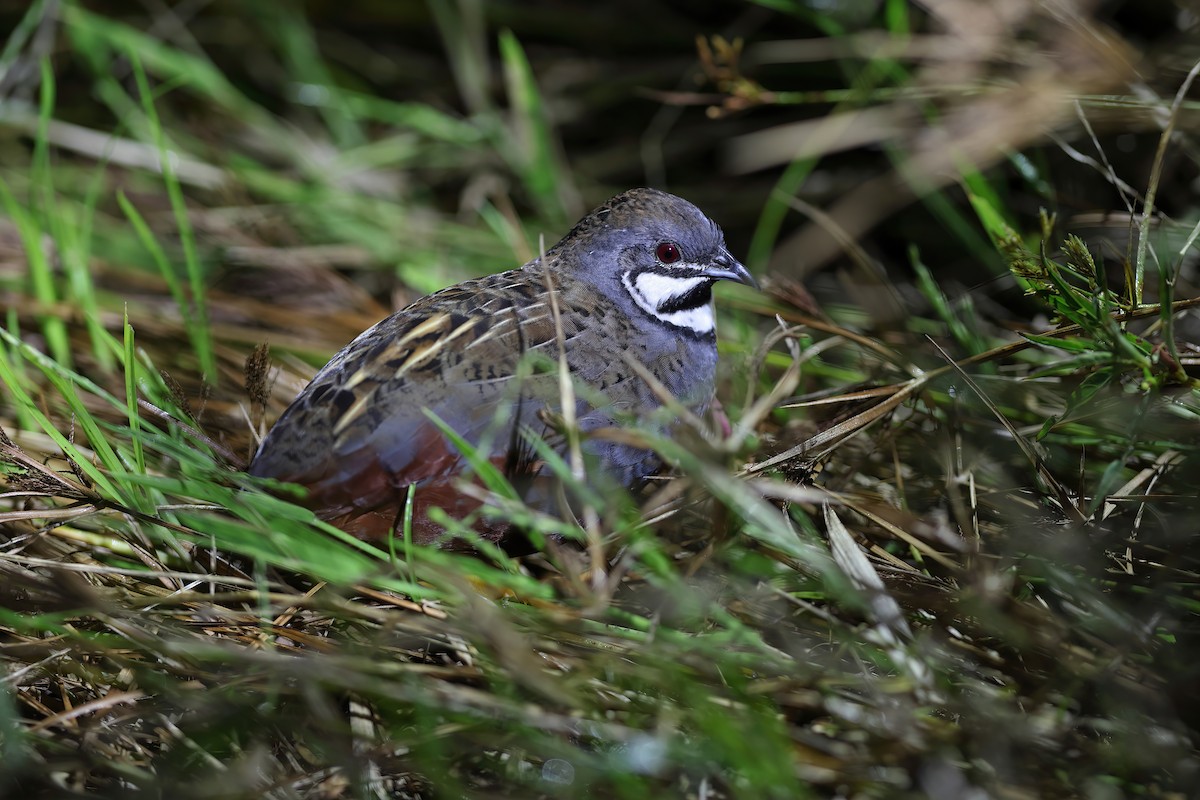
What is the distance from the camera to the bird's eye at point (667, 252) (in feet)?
10.2

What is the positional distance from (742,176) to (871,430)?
2.35m

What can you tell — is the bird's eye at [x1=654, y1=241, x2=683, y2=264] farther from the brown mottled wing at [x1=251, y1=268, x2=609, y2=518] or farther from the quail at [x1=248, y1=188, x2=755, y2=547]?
the brown mottled wing at [x1=251, y1=268, x2=609, y2=518]

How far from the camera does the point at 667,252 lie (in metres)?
3.12

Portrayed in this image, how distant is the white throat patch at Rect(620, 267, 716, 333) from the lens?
122 inches

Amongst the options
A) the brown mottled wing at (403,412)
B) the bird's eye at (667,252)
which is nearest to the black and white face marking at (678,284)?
the bird's eye at (667,252)

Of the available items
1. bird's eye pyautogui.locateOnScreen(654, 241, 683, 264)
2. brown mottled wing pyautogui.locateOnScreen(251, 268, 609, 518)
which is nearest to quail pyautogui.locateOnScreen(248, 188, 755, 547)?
brown mottled wing pyautogui.locateOnScreen(251, 268, 609, 518)

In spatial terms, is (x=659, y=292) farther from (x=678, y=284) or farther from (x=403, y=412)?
(x=403, y=412)

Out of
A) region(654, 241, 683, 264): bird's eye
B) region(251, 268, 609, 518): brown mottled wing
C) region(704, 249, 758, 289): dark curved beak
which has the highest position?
region(654, 241, 683, 264): bird's eye

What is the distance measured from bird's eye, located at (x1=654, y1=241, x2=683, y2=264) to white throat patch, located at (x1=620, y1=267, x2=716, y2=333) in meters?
0.05

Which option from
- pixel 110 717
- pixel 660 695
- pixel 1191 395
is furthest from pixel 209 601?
pixel 1191 395

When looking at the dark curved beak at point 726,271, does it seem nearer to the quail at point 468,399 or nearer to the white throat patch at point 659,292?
the white throat patch at point 659,292

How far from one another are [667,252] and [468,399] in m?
0.94

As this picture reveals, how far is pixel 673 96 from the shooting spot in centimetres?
386

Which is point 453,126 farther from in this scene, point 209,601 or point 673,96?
point 209,601
